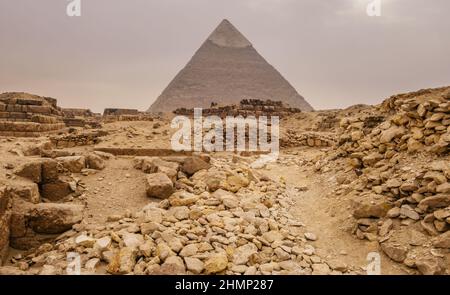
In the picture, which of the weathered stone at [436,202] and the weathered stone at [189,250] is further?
the weathered stone at [436,202]

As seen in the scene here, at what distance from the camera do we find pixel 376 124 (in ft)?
21.3

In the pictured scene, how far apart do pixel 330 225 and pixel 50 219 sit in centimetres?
344

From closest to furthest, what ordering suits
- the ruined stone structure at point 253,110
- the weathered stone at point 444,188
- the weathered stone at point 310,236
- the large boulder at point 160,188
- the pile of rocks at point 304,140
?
the weathered stone at point 444,188 → the weathered stone at point 310,236 → the large boulder at point 160,188 → the pile of rocks at point 304,140 → the ruined stone structure at point 253,110

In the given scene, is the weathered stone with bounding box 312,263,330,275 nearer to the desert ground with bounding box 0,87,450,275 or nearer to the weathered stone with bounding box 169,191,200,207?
the desert ground with bounding box 0,87,450,275

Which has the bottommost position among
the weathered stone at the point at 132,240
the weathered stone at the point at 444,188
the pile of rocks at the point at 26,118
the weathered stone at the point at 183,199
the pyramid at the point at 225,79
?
the weathered stone at the point at 132,240

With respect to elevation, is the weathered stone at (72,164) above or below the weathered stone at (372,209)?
above

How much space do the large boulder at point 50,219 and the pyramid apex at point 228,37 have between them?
209 ft

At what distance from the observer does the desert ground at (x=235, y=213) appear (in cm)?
297

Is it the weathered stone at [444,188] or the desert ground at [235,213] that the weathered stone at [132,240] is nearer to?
the desert ground at [235,213]

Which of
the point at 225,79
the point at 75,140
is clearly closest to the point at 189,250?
the point at 75,140

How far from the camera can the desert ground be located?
2.97m

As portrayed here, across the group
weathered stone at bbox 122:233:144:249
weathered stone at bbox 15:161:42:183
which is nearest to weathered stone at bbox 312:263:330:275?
weathered stone at bbox 122:233:144:249

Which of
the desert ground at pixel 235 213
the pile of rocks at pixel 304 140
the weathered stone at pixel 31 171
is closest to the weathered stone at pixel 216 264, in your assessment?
the desert ground at pixel 235 213

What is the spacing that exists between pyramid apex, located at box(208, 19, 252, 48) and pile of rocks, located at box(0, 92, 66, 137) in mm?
53940
